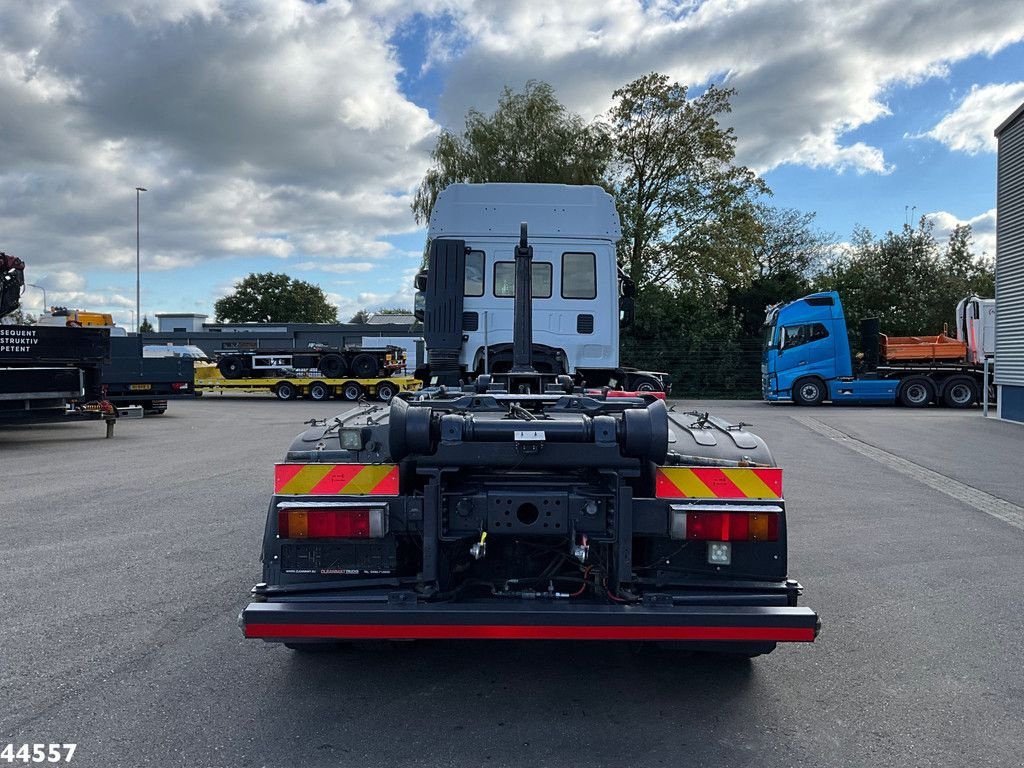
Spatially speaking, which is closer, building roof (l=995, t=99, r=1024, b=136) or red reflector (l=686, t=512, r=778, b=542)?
red reflector (l=686, t=512, r=778, b=542)

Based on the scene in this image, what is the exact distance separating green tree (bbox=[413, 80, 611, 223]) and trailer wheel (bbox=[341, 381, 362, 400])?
7530mm

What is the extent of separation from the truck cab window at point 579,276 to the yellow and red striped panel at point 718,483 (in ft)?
12.4

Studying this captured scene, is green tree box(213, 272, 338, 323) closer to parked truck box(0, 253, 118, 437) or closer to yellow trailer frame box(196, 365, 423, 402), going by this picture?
yellow trailer frame box(196, 365, 423, 402)

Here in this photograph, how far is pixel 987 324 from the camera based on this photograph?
21641 mm

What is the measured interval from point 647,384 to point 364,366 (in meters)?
21.1

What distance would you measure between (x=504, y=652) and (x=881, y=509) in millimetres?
5229

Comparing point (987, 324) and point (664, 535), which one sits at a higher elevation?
point (987, 324)

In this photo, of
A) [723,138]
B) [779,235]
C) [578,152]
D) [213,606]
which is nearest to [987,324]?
[723,138]

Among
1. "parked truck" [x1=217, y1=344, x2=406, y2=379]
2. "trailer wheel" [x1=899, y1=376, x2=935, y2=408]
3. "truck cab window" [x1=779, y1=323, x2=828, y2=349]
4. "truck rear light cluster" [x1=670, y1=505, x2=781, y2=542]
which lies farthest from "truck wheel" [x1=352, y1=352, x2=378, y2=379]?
"truck rear light cluster" [x1=670, y1=505, x2=781, y2=542]

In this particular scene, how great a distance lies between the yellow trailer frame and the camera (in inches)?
1043

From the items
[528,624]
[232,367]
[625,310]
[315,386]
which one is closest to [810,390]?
[315,386]

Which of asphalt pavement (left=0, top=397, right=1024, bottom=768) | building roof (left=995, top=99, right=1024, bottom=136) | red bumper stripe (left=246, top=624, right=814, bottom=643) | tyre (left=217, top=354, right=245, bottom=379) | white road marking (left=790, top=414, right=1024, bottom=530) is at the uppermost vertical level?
building roof (left=995, top=99, right=1024, bottom=136)

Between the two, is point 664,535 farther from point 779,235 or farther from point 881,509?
point 779,235

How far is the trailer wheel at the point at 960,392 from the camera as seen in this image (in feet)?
77.2
